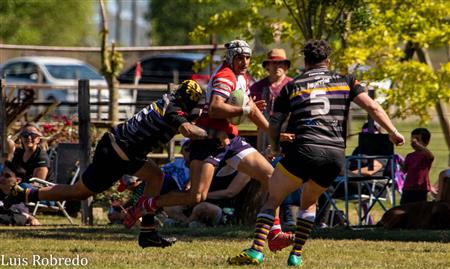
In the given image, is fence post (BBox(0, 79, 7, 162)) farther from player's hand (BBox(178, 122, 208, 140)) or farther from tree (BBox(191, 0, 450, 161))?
player's hand (BBox(178, 122, 208, 140))

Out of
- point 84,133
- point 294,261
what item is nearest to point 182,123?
point 294,261

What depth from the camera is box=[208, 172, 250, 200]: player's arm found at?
14898 millimetres

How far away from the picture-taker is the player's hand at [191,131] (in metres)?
10.3

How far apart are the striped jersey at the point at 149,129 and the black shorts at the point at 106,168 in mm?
103

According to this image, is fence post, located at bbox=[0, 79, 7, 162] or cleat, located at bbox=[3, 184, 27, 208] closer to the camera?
cleat, located at bbox=[3, 184, 27, 208]

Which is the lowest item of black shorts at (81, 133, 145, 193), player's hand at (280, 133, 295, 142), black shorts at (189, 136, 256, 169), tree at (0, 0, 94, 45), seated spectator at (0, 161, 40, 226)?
seated spectator at (0, 161, 40, 226)

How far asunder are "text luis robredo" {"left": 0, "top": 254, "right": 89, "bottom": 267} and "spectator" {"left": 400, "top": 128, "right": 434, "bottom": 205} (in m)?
5.59

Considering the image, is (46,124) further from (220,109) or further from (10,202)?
(220,109)

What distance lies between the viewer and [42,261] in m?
10.0

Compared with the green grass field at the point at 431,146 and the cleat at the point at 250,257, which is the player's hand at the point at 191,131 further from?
the green grass field at the point at 431,146

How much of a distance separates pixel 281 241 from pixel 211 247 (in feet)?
4.99

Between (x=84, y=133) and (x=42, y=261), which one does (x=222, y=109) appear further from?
(x=84, y=133)

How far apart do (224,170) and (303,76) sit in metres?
5.27

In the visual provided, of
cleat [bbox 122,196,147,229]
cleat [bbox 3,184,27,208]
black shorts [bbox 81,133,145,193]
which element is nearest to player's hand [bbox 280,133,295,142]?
black shorts [bbox 81,133,145,193]
